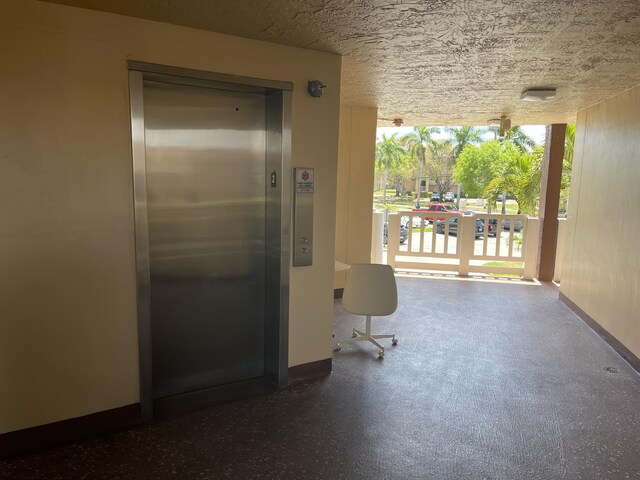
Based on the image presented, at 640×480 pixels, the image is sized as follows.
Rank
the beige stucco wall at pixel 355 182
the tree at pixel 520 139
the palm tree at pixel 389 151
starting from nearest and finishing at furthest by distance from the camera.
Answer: the beige stucco wall at pixel 355 182 < the tree at pixel 520 139 < the palm tree at pixel 389 151

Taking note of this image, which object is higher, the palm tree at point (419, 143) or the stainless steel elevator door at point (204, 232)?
the palm tree at point (419, 143)

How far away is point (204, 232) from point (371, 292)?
64.0 inches

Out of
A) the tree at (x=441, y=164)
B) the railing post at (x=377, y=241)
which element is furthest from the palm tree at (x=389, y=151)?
the railing post at (x=377, y=241)

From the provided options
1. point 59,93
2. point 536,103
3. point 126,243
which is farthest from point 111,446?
point 536,103

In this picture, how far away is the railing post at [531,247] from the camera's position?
693 centimetres

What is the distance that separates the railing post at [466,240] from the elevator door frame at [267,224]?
4623 millimetres

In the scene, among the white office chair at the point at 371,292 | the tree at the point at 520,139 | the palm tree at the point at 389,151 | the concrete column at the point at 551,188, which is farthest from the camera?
the palm tree at the point at 389,151

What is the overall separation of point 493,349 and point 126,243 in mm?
3307

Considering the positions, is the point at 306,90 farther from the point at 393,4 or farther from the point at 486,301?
the point at 486,301

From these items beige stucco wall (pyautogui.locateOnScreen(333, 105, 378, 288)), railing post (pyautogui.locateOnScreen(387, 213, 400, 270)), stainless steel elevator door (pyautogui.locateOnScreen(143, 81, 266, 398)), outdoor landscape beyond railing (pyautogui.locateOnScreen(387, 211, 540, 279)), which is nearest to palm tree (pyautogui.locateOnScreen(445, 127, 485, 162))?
outdoor landscape beyond railing (pyautogui.locateOnScreen(387, 211, 540, 279))

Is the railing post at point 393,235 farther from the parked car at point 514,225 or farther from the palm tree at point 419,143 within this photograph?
the palm tree at point 419,143

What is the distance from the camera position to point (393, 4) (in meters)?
2.17

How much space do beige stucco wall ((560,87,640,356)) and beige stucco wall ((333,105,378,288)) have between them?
2528mm

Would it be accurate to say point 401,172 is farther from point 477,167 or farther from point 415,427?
point 415,427
